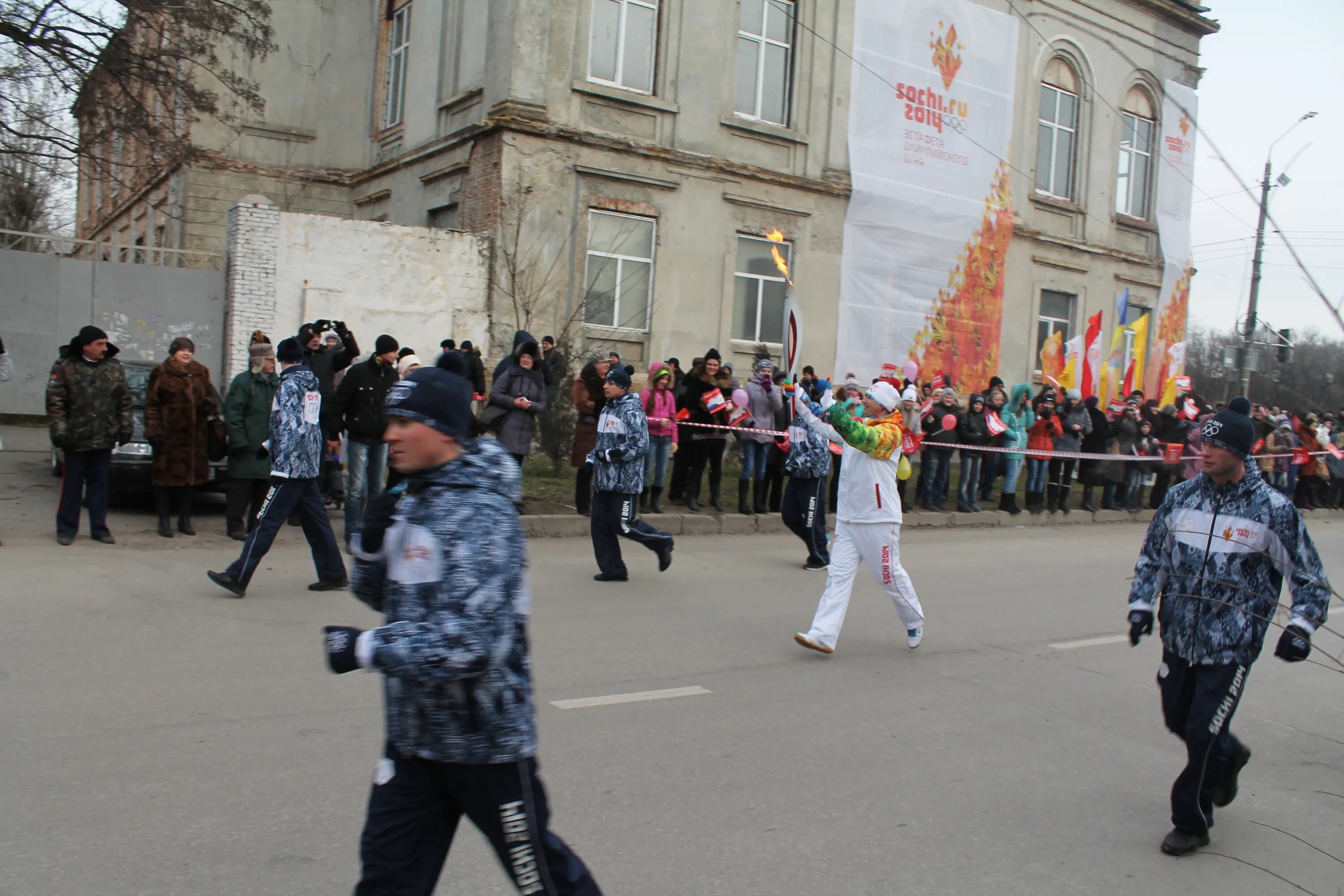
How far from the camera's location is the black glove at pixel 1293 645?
4.60 metres

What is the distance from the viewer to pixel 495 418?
41.0 feet

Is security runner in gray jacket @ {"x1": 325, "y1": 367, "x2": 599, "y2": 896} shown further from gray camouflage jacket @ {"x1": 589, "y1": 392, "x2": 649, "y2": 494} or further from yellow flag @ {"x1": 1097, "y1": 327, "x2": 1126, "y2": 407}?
yellow flag @ {"x1": 1097, "y1": 327, "x2": 1126, "y2": 407}

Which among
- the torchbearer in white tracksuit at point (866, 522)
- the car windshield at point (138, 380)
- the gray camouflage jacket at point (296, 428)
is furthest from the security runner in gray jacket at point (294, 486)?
the car windshield at point (138, 380)

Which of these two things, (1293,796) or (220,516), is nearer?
(1293,796)

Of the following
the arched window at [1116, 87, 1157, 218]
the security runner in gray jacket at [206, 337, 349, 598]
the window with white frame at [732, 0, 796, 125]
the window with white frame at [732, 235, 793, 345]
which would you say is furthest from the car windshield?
the arched window at [1116, 87, 1157, 218]

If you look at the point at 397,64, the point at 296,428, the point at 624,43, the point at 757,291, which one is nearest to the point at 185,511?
the point at 296,428

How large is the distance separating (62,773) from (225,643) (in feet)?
→ 7.81

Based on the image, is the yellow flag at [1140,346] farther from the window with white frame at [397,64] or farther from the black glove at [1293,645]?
the black glove at [1293,645]

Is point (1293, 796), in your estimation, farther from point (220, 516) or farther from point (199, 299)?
point (199, 299)

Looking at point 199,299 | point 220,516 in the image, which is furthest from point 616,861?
point 199,299

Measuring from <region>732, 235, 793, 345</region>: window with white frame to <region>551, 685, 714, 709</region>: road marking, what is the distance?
50.6ft

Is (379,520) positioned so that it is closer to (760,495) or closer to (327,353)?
(327,353)

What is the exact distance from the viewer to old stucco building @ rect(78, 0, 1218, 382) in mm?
19109

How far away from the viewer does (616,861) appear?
425cm
